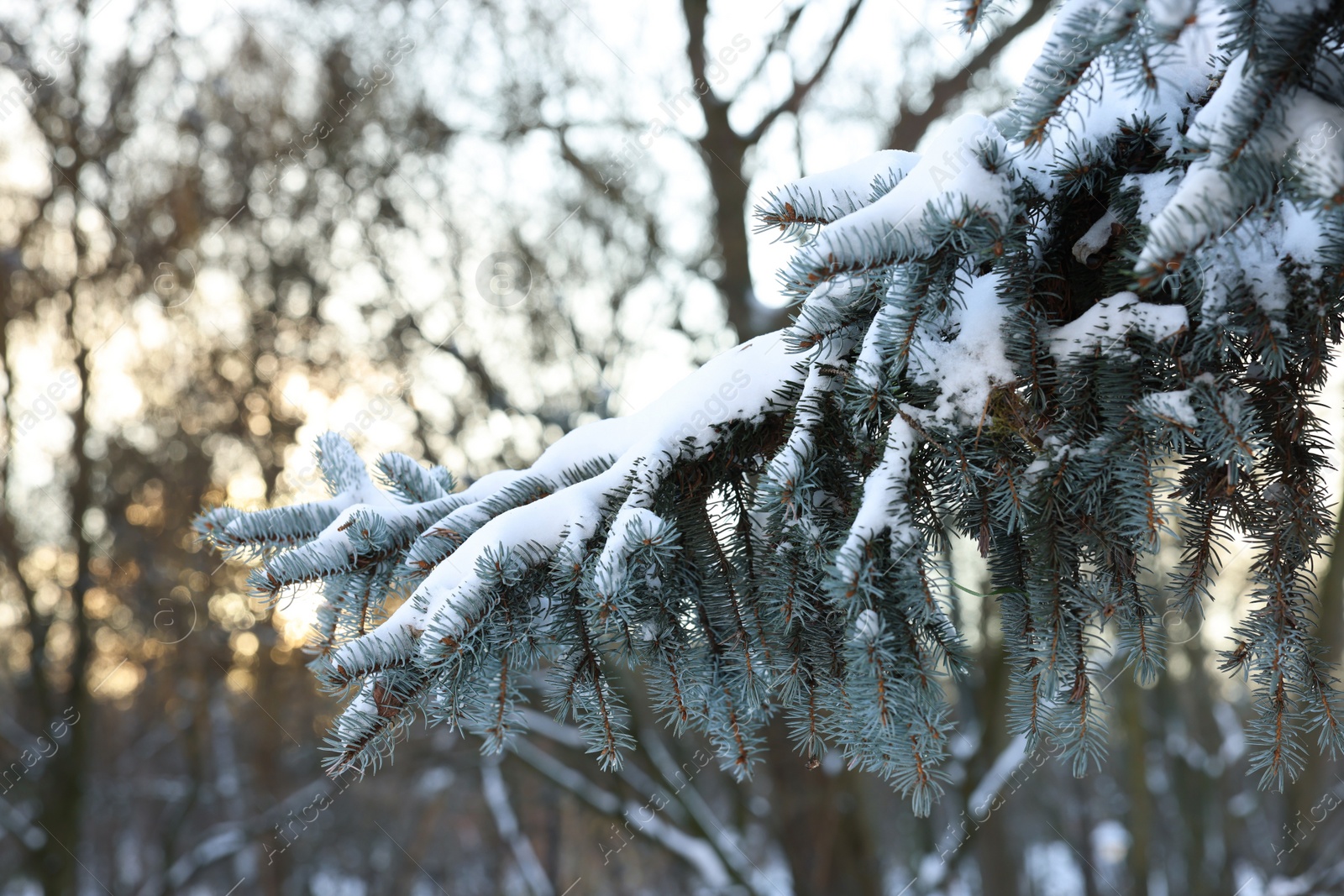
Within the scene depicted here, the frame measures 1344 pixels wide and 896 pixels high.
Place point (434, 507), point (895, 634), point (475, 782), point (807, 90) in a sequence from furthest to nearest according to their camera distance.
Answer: point (475, 782) < point (807, 90) < point (434, 507) < point (895, 634)

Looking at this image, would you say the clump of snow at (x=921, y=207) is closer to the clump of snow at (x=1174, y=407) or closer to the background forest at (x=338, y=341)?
the clump of snow at (x=1174, y=407)

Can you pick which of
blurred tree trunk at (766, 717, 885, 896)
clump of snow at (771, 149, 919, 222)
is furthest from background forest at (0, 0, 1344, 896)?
clump of snow at (771, 149, 919, 222)

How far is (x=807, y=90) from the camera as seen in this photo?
4.89 metres

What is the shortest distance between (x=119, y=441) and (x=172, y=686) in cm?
341

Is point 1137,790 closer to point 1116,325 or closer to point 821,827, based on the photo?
point 821,827

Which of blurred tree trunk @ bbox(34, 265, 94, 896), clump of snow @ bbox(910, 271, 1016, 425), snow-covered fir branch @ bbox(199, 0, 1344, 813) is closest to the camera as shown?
snow-covered fir branch @ bbox(199, 0, 1344, 813)

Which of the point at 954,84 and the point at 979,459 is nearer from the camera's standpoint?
the point at 979,459

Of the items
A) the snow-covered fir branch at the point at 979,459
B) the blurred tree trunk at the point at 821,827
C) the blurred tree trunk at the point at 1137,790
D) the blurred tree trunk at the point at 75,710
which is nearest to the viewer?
the snow-covered fir branch at the point at 979,459

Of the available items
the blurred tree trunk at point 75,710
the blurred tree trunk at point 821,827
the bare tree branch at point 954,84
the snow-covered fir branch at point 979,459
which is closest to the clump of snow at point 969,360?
the snow-covered fir branch at point 979,459

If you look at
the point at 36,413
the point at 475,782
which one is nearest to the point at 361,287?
the point at 36,413

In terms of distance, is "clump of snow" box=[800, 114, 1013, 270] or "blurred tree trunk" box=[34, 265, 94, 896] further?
"blurred tree trunk" box=[34, 265, 94, 896]

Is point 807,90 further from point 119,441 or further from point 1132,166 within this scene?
point 119,441

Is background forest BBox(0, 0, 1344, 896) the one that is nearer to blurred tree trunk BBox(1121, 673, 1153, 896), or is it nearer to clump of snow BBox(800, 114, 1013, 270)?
blurred tree trunk BBox(1121, 673, 1153, 896)

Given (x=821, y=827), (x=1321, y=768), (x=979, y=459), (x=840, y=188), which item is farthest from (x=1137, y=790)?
(x=840, y=188)
